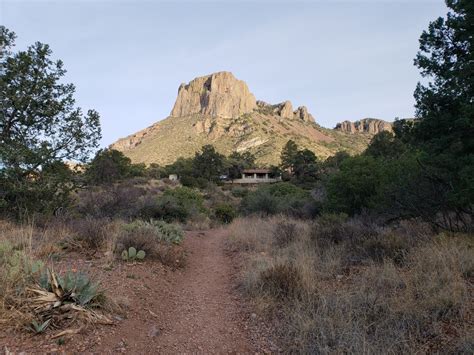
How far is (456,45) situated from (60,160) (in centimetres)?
1192

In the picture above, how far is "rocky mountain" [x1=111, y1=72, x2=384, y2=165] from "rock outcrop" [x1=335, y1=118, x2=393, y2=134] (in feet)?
1.46

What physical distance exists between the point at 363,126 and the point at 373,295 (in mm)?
146333

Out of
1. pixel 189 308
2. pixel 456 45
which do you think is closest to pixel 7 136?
pixel 189 308

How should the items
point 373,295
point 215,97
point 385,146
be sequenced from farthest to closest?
1. point 215,97
2. point 385,146
3. point 373,295

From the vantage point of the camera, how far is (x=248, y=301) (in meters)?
5.23

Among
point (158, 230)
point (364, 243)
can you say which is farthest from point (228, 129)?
point (364, 243)

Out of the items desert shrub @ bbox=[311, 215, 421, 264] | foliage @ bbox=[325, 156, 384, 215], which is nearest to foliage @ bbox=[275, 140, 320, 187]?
foliage @ bbox=[325, 156, 384, 215]

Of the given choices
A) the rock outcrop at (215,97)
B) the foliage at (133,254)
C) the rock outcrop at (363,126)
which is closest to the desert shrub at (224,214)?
the foliage at (133,254)

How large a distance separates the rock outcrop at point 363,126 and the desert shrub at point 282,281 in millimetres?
135683

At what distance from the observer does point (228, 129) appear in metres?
104

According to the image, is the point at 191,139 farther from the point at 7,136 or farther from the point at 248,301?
the point at 248,301

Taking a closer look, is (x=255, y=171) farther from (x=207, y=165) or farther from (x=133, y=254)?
(x=133, y=254)

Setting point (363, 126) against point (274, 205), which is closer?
point (274, 205)

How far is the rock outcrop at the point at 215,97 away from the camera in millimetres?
123438
